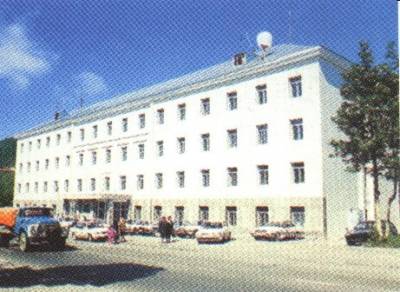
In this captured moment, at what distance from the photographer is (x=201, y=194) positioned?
41812mm

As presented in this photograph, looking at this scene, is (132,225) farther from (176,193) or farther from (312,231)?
(312,231)

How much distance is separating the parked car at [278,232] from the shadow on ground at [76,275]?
50.6 feet

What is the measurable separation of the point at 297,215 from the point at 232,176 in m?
6.95

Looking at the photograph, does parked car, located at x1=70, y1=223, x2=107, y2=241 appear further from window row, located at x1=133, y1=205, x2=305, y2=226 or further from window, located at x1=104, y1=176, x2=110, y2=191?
window, located at x1=104, y1=176, x2=110, y2=191

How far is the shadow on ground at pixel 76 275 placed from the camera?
46.0ft

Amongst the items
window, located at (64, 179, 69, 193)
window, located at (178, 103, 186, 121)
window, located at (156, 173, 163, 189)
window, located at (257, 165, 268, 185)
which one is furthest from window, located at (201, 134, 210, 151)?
window, located at (64, 179, 69, 193)

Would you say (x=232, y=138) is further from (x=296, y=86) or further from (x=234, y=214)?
(x=296, y=86)

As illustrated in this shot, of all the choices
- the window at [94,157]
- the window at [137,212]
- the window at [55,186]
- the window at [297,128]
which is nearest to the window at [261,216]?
the window at [297,128]

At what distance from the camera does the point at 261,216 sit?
37.3 meters

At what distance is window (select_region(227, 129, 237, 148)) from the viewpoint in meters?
40.0

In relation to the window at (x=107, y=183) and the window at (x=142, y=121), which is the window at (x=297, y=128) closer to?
the window at (x=142, y=121)

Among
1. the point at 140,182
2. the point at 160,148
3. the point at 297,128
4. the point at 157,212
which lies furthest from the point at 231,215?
the point at 140,182

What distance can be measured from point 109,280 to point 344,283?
6.98 m

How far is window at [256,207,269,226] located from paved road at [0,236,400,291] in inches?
437
